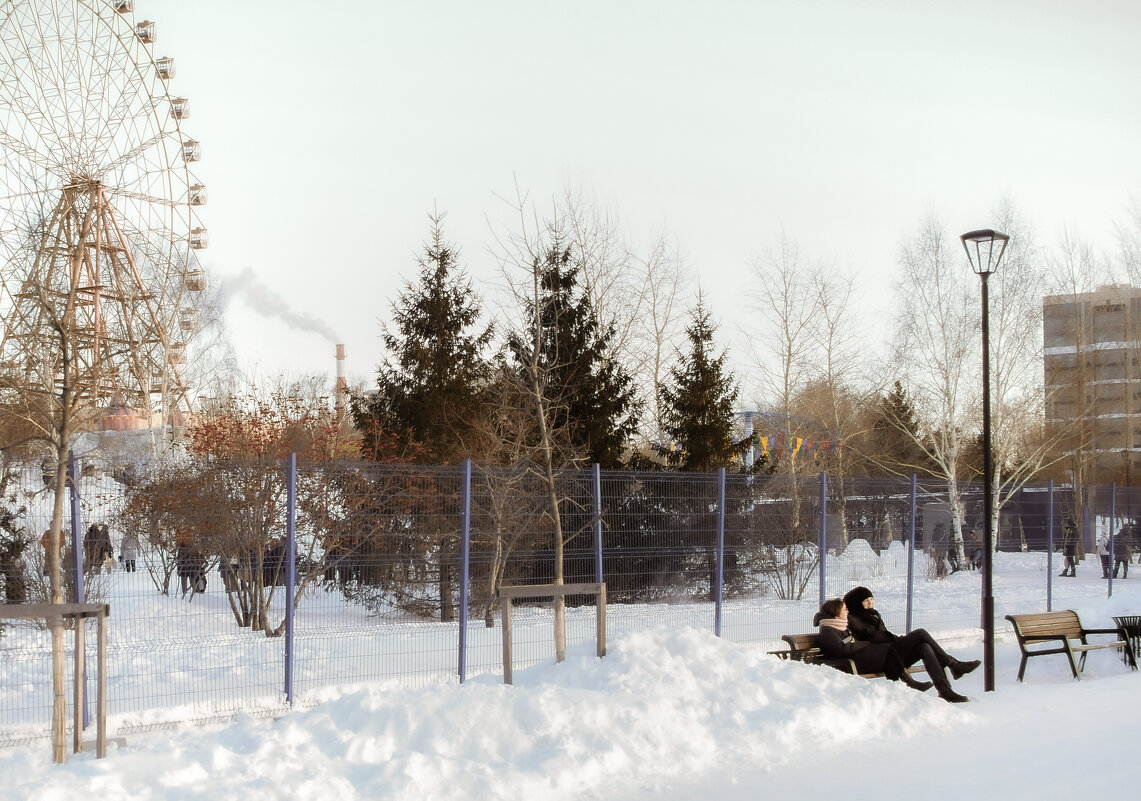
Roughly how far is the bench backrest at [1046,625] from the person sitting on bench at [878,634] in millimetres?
1421

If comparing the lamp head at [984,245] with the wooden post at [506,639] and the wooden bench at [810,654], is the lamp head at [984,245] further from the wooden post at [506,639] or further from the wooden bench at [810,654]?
the wooden post at [506,639]

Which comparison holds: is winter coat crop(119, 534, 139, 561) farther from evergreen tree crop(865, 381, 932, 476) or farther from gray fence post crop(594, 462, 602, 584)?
evergreen tree crop(865, 381, 932, 476)

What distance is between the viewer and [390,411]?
18.6m

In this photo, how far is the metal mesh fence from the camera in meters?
9.53

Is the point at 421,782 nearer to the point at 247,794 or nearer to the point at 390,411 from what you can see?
the point at 247,794

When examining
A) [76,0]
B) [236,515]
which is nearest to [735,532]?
[236,515]

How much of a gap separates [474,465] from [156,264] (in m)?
25.2

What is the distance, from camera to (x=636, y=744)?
7512 millimetres

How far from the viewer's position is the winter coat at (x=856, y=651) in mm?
10672

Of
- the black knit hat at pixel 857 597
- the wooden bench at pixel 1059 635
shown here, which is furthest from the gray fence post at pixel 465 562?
the wooden bench at pixel 1059 635

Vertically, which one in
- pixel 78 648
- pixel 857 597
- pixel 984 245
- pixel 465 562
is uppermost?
pixel 984 245

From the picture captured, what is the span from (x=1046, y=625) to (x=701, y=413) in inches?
407

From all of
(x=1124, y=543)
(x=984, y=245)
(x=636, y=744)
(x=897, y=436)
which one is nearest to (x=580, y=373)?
(x=984, y=245)

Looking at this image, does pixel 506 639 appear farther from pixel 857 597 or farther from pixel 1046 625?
pixel 1046 625
